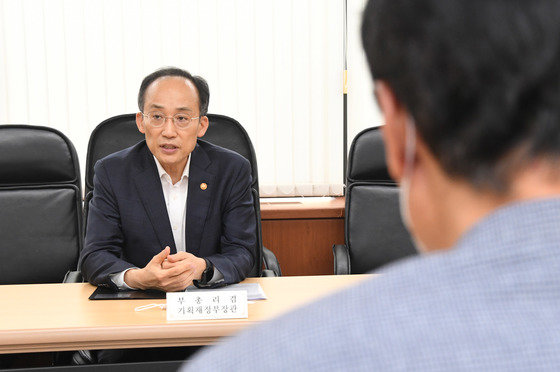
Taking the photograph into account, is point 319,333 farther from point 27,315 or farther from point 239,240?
point 239,240

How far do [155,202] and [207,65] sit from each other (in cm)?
126

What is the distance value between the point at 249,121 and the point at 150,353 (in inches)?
64.0

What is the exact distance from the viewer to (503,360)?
33 centimetres

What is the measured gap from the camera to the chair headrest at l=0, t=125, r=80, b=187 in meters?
2.21

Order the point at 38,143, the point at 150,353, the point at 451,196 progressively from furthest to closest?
the point at 38,143, the point at 150,353, the point at 451,196

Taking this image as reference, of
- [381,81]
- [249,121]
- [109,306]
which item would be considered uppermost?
[381,81]

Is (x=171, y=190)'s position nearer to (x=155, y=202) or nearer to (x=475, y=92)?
(x=155, y=202)

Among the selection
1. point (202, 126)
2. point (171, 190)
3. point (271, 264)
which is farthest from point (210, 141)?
point (271, 264)

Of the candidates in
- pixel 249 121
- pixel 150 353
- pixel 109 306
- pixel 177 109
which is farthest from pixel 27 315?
pixel 249 121

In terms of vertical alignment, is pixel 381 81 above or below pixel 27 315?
above

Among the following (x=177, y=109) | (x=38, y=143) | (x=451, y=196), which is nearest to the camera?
(x=451, y=196)

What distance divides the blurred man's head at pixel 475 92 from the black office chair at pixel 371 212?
1.98 m

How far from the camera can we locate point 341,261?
2.23 metres

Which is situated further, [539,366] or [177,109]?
[177,109]
